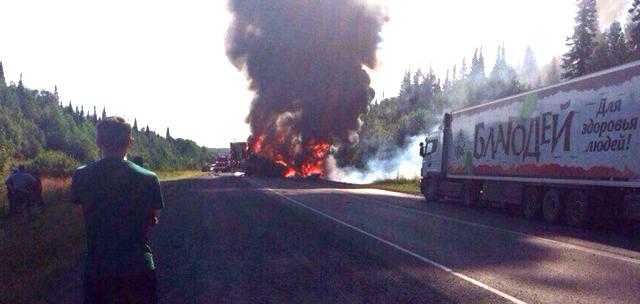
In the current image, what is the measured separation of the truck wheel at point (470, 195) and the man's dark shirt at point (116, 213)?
2198 cm

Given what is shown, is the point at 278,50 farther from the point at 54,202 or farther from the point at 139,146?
the point at 139,146

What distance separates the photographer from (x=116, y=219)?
13.5 ft

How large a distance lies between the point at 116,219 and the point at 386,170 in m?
58.0

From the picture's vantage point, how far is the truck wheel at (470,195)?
82.6 ft

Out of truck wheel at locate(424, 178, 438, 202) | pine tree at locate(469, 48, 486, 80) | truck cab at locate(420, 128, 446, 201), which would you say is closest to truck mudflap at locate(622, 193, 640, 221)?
truck cab at locate(420, 128, 446, 201)

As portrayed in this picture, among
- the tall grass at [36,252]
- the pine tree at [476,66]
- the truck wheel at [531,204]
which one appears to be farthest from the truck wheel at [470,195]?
the pine tree at [476,66]

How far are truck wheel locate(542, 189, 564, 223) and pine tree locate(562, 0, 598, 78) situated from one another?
167ft

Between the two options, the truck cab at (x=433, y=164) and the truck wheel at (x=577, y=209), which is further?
the truck cab at (x=433, y=164)

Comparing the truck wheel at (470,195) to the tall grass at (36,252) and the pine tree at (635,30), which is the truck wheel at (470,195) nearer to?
the tall grass at (36,252)

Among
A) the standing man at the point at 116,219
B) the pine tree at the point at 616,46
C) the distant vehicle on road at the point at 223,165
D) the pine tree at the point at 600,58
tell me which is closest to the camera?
the standing man at the point at 116,219

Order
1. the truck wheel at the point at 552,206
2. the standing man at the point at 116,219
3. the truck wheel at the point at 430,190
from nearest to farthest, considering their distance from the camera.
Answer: the standing man at the point at 116,219, the truck wheel at the point at 552,206, the truck wheel at the point at 430,190

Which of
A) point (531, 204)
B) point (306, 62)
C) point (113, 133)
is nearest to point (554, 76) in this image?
point (306, 62)

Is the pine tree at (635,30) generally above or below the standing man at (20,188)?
above

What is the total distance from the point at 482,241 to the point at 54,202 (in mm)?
17393
